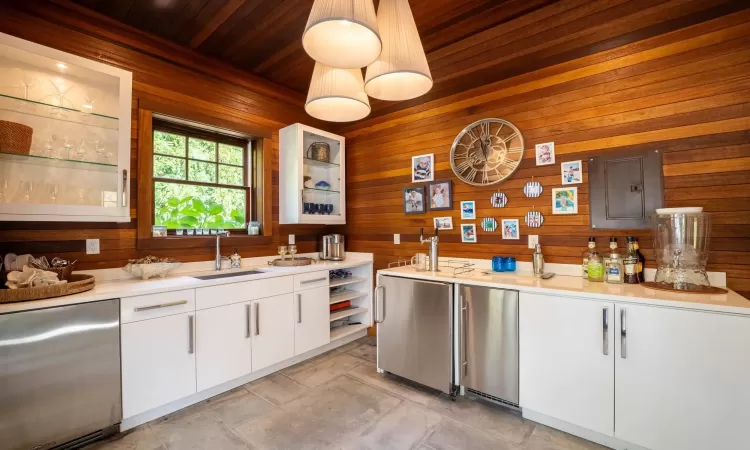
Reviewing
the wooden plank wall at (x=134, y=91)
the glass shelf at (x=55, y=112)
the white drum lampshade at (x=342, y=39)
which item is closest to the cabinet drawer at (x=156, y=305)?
the wooden plank wall at (x=134, y=91)

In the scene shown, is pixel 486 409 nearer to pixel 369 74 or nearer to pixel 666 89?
pixel 369 74

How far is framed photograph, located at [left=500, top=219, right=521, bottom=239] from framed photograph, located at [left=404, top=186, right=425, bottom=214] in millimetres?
824

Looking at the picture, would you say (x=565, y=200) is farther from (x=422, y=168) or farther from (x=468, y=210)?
(x=422, y=168)

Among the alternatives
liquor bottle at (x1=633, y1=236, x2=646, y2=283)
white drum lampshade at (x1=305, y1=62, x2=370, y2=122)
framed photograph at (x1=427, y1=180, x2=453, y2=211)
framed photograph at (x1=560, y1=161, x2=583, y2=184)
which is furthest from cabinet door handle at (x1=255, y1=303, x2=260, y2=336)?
liquor bottle at (x1=633, y1=236, x2=646, y2=283)

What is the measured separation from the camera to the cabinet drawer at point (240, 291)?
225 centimetres

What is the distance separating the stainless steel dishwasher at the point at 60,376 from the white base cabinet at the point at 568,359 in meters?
2.53

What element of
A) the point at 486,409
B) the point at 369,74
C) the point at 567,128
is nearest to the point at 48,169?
the point at 369,74

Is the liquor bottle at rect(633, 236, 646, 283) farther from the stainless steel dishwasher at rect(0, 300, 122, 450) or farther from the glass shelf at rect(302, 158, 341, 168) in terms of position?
the stainless steel dishwasher at rect(0, 300, 122, 450)

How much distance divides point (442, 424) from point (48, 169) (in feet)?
9.83

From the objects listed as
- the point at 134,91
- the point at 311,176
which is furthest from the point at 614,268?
the point at 134,91

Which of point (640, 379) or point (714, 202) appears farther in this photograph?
point (714, 202)

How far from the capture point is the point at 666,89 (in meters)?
2.04

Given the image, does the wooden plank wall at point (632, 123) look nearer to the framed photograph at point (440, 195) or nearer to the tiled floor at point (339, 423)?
the framed photograph at point (440, 195)

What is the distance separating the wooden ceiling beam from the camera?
2197 mm
